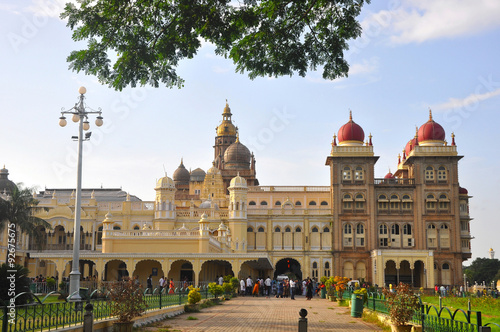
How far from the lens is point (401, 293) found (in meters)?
15.2

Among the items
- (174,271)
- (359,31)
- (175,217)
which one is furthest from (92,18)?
(175,217)

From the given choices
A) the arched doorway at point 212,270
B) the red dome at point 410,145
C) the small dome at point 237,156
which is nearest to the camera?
the arched doorway at point 212,270

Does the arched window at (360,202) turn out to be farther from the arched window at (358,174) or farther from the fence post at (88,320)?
the fence post at (88,320)

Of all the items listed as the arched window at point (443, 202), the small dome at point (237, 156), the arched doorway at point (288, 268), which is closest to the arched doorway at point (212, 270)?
the arched doorway at point (288, 268)

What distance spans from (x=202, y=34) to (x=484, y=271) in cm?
9631

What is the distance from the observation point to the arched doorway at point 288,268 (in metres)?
69.9

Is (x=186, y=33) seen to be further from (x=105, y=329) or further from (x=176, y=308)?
(x=176, y=308)

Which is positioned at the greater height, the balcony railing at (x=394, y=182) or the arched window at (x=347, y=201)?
the balcony railing at (x=394, y=182)

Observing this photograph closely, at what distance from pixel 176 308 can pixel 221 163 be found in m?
63.9

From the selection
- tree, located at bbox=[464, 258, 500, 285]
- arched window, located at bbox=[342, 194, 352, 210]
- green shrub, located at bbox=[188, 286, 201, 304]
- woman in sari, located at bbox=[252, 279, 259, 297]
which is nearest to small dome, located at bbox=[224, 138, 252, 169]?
arched window, located at bbox=[342, 194, 352, 210]

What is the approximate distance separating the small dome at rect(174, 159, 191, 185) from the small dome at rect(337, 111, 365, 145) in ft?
98.9

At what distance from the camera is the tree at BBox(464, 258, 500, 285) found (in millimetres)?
96312

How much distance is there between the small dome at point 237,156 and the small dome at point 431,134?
25818 millimetres

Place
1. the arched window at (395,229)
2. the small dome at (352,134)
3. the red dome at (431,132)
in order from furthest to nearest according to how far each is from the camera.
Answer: the small dome at (352,134) → the red dome at (431,132) → the arched window at (395,229)
